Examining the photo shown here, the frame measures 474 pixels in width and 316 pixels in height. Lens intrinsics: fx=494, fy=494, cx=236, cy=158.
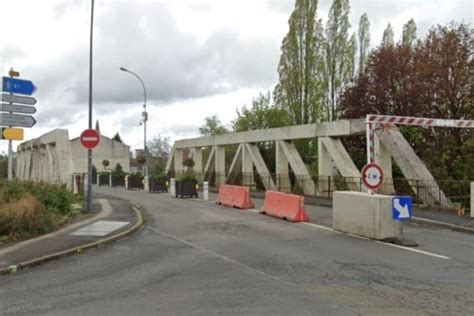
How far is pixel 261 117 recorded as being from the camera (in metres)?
46.0

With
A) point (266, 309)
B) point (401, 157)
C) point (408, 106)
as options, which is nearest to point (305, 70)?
point (408, 106)

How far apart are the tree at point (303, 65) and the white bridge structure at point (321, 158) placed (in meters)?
7.62

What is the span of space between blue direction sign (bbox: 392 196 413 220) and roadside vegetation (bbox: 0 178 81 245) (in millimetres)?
8447

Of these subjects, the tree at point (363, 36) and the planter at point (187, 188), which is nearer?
the planter at point (187, 188)

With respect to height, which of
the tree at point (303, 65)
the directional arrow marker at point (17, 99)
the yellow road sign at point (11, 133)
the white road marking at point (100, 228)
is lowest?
the white road marking at point (100, 228)

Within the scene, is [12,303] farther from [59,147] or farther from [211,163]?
[211,163]

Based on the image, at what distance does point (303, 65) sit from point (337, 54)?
2.99m

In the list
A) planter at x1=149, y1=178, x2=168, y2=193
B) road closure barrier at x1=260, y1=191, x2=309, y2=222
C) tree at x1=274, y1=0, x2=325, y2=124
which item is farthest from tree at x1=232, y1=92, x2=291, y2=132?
road closure barrier at x1=260, y1=191, x2=309, y2=222

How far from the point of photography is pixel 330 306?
6035mm

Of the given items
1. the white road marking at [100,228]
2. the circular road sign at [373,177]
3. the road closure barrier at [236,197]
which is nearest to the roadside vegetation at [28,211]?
the white road marking at [100,228]

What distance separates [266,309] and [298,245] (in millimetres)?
5089

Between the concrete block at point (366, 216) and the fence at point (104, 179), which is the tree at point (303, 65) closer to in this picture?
the fence at point (104, 179)

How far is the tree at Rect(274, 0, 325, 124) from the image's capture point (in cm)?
3919

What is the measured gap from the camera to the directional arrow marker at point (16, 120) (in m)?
14.1
